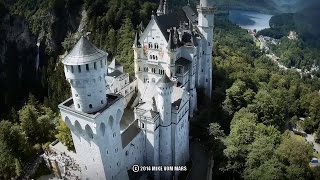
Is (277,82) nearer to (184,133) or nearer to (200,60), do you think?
(200,60)

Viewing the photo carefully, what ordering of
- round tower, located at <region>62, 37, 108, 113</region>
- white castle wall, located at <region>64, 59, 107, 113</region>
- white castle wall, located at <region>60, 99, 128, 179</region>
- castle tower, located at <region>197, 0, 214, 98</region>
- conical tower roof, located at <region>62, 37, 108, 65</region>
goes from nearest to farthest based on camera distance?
1. conical tower roof, located at <region>62, 37, 108, 65</region>
2. round tower, located at <region>62, 37, 108, 113</region>
3. white castle wall, located at <region>64, 59, 107, 113</region>
4. white castle wall, located at <region>60, 99, 128, 179</region>
5. castle tower, located at <region>197, 0, 214, 98</region>

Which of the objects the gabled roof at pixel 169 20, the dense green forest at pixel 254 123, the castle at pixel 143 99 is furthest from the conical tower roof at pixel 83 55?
the dense green forest at pixel 254 123

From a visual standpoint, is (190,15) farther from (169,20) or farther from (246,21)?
(246,21)

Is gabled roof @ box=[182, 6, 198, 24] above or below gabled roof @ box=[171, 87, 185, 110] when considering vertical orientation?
above

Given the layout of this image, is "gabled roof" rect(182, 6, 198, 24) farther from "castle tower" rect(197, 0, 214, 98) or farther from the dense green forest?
the dense green forest

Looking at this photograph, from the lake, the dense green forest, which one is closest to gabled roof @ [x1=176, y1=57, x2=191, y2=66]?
the dense green forest

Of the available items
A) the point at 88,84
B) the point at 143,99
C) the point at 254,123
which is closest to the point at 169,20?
the point at 143,99

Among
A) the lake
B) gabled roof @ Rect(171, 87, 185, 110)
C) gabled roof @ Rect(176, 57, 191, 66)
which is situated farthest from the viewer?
the lake
